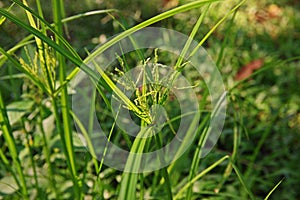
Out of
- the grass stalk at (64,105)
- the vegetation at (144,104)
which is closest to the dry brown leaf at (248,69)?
the vegetation at (144,104)

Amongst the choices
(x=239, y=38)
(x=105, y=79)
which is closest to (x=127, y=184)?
(x=105, y=79)

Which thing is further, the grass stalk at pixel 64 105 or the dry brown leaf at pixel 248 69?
the dry brown leaf at pixel 248 69

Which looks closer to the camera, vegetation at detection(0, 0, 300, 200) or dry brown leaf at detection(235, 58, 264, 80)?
vegetation at detection(0, 0, 300, 200)

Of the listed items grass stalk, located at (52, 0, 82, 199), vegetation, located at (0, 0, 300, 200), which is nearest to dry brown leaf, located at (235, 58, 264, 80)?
vegetation, located at (0, 0, 300, 200)

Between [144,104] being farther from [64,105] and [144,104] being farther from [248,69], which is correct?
[248,69]

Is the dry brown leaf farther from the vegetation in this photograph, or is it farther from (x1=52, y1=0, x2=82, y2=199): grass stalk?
(x1=52, y1=0, x2=82, y2=199): grass stalk

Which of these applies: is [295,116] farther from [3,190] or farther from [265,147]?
[3,190]

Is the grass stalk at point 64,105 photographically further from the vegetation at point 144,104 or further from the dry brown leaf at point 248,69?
the dry brown leaf at point 248,69

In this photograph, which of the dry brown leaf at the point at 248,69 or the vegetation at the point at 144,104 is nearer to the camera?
the vegetation at the point at 144,104
